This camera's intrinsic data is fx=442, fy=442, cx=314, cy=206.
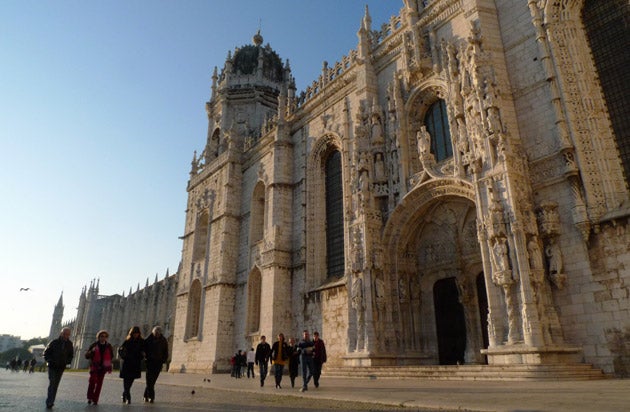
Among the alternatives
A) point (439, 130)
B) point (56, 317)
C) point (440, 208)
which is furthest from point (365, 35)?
point (56, 317)

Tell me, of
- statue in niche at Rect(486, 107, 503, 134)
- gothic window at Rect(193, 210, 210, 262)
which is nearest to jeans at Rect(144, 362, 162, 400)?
statue in niche at Rect(486, 107, 503, 134)

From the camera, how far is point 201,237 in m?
31.3

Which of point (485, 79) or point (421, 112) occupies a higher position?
point (421, 112)

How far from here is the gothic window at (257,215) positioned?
2619 cm

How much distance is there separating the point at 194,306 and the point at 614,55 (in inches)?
1025

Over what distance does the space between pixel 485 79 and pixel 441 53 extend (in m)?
3.83

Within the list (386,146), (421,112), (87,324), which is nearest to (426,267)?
(386,146)

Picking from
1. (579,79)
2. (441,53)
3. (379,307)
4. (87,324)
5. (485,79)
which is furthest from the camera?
(87,324)

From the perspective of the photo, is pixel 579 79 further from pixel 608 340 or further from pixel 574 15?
pixel 608 340

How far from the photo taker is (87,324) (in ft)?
236

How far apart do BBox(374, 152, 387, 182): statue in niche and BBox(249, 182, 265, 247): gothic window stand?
10397 millimetres

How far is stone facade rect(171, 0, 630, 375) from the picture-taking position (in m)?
11.6

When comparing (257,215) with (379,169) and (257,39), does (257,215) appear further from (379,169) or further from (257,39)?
(257,39)

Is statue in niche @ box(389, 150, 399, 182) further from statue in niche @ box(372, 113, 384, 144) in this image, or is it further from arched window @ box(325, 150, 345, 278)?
arched window @ box(325, 150, 345, 278)
